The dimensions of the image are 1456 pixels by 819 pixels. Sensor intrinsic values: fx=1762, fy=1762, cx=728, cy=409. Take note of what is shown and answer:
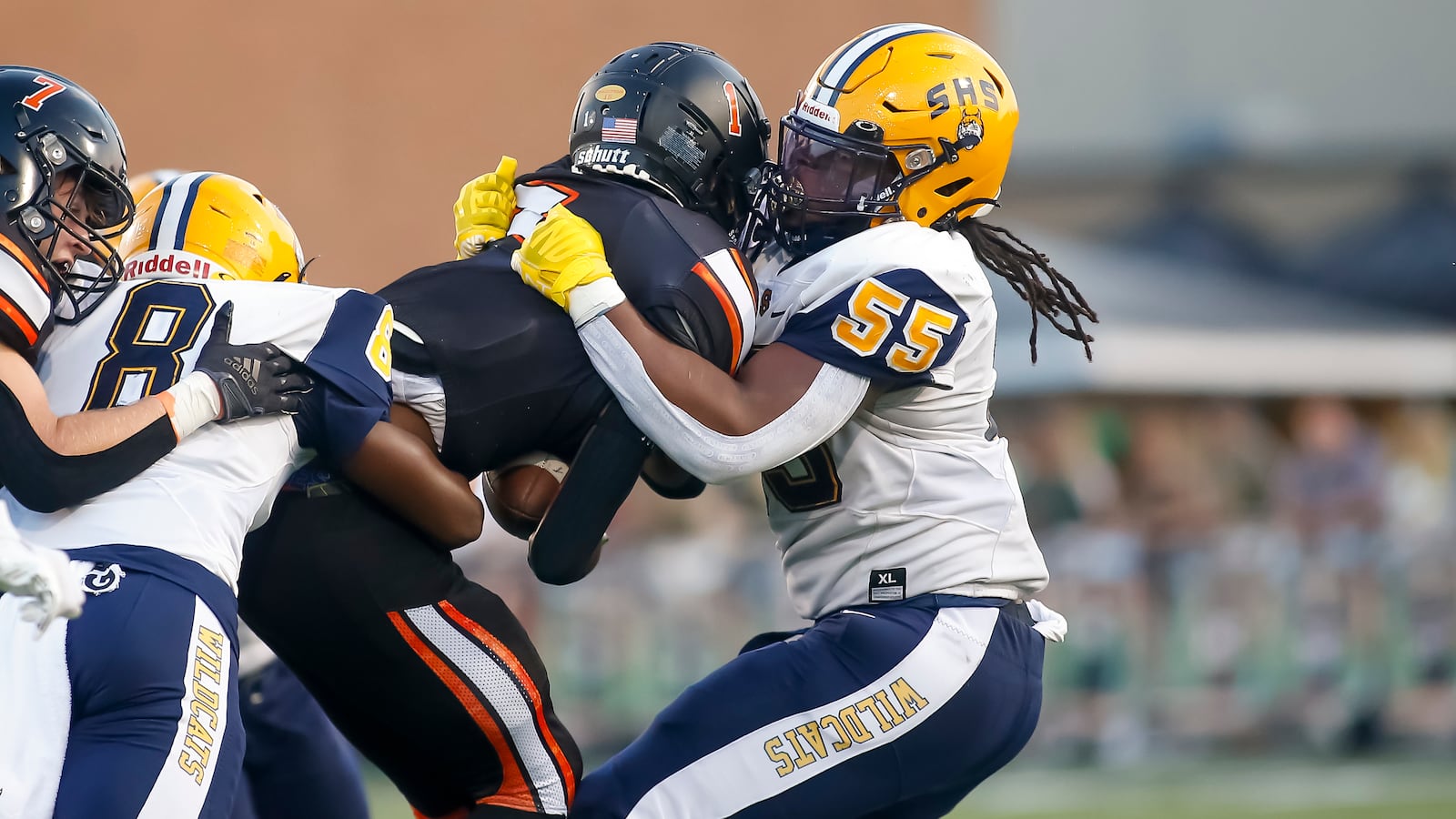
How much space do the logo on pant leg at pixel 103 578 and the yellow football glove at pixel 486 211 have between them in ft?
3.57

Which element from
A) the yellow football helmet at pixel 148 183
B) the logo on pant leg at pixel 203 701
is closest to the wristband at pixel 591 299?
the logo on pant leg at pixel 203 701

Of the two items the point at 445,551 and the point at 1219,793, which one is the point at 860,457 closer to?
the point at 445,551

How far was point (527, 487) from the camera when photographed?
11.7ft

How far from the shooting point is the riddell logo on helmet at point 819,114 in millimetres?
3764

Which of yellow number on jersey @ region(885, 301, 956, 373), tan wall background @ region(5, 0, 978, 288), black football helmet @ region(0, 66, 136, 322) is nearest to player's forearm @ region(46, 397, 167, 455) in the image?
black football helmet @ region(0, 66, 136, 322)

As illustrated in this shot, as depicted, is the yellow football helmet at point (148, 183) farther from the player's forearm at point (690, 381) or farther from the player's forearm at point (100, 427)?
the player's forearm at point (690, 381)

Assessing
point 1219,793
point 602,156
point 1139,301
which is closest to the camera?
point 602,156

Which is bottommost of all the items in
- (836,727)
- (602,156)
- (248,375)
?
(836,727)

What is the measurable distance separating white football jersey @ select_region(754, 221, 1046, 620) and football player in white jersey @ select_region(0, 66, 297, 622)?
1.07 m

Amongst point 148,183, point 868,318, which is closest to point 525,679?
point 868,318

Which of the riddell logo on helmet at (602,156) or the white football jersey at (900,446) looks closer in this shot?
the white football jersey at (900,446)

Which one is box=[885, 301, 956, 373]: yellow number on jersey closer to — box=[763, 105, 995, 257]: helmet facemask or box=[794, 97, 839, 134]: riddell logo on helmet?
box=[763, 105, 995, 257]: helmet facemask

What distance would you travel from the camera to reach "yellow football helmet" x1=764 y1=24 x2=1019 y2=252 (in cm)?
375

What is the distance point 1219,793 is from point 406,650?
6741 millimetres
